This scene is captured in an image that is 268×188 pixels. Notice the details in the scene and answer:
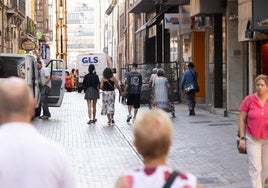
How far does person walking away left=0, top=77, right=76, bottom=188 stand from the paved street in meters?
5.85

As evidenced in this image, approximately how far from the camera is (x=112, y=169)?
11125 millimetres

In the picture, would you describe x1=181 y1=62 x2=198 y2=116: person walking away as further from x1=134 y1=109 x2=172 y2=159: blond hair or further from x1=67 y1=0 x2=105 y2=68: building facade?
x1=67 y1=0 x2=105 y2=68: building facade

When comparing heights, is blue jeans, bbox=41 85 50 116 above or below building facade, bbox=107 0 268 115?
below

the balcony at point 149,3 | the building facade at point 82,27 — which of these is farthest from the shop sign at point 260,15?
the building facade at point 82,27

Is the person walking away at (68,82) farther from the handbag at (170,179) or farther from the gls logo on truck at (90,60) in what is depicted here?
the handbag at (170,179)

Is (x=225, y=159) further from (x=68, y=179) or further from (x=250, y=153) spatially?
(x=68, y=179)

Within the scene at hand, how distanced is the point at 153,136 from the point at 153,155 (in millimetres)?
112

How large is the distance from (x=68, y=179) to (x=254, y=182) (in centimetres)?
489

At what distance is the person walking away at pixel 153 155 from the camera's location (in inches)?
143

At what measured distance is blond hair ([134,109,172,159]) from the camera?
3625 millimetres

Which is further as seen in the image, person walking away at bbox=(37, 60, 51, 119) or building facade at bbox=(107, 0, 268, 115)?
person walking away at bbox=(37, 60, 51, 119)

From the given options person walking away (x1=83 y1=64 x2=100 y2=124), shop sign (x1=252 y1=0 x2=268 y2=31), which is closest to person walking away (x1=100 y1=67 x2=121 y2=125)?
person walking away (x1=83 y1=64 x2=100 y2=124)

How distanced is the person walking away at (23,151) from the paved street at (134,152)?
5.85 meters

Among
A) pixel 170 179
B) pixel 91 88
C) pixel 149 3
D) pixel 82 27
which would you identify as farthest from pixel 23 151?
pixel 82 27
